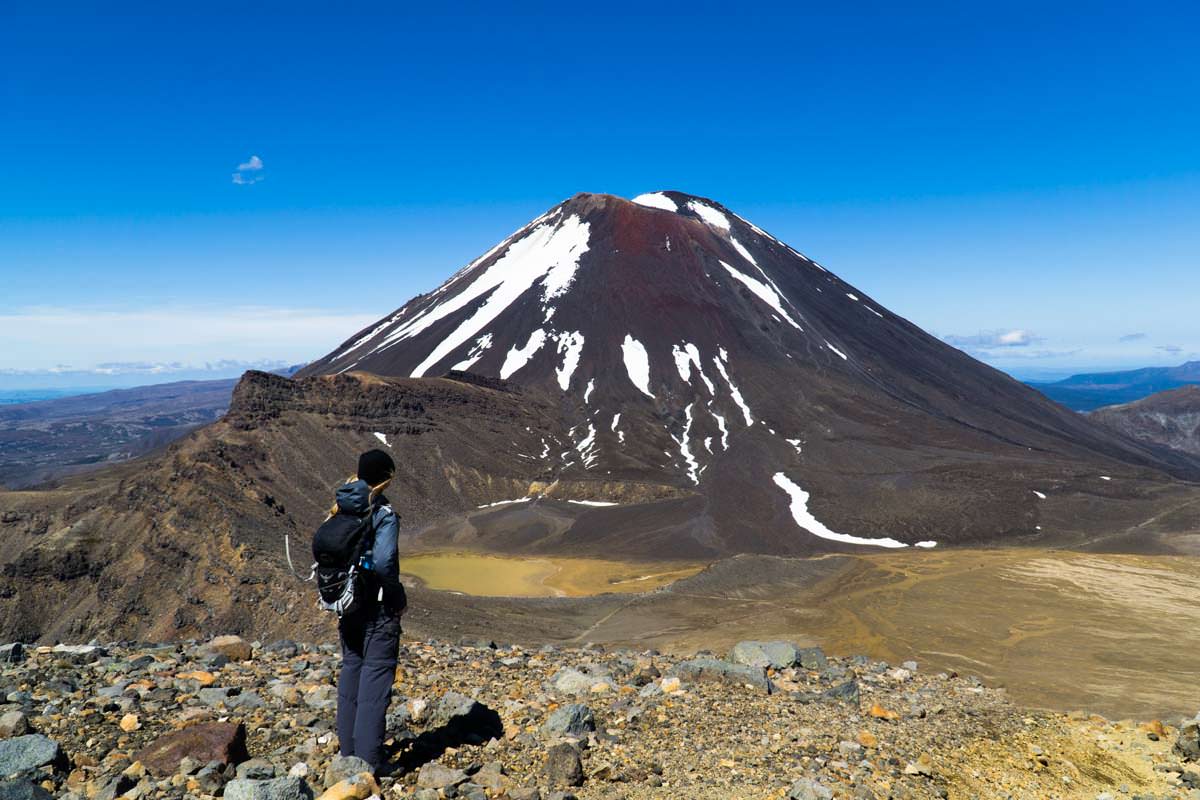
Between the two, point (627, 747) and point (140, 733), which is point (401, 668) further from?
point (627, 747)

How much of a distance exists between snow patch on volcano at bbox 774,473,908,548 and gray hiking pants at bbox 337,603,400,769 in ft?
155

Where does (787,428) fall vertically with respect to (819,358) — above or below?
below

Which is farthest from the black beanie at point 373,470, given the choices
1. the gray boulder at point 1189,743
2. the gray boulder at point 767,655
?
the gray boulder at point 1189,743

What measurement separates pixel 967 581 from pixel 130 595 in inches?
1554

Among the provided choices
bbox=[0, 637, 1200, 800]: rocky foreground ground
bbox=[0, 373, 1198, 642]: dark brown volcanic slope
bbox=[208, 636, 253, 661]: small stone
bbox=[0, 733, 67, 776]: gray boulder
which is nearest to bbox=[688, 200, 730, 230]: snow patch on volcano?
bbox=[0, 373, 1198, 642]: dark brown volcanic slope

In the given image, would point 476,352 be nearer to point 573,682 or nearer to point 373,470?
point 573,682

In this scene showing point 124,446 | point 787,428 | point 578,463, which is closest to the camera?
point 578,463

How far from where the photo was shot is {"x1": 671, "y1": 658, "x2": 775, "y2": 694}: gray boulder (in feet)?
30.9

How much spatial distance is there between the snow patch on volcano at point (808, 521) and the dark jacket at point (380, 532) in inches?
1867

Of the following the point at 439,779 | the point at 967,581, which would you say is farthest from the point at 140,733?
the point at 967,581

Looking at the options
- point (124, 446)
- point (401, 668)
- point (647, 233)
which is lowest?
point (124, 446)

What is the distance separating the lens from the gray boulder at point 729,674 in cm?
942

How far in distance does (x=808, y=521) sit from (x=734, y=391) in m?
32.4

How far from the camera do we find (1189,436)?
4857 inches
